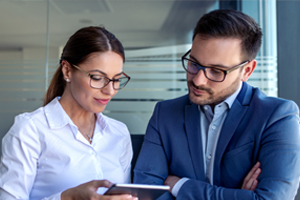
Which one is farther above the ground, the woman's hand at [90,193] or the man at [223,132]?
the man at [223,132]

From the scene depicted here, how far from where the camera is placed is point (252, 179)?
4.60 feet

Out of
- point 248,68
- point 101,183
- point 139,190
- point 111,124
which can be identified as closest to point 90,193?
point 101,183

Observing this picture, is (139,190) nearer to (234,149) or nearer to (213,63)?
(234,149)

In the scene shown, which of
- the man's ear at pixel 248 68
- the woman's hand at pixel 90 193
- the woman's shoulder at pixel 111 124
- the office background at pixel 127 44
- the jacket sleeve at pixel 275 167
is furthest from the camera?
the office background at pixel 127 44

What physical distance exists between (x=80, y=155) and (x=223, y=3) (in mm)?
2697

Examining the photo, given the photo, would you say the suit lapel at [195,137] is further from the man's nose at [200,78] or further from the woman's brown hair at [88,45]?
the woman's brown hair at [88,45]

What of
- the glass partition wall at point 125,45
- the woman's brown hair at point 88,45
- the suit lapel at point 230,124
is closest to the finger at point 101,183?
the suit lapel at point 230,124

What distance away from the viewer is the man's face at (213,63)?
1.56 meters

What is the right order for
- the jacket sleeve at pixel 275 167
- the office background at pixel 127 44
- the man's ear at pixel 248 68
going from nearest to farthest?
the jacket sleeve at pixel 275 167 → the man's ear at pixel 248 68 → the office background at pixel 127 44

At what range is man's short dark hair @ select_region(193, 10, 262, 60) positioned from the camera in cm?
159

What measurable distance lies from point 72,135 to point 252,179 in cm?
96

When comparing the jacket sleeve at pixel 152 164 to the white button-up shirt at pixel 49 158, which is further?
the jacket sleeve at pixel 152 164

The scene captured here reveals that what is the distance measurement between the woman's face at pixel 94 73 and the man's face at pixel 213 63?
0.44 metres

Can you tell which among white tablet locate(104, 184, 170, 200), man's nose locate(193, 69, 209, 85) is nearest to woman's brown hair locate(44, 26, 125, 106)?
man's nose locate(193, 69, 209, 85)
